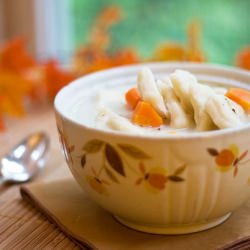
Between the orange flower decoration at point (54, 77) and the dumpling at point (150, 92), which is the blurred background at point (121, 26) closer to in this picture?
the orange flower decoration at point (54, 77)

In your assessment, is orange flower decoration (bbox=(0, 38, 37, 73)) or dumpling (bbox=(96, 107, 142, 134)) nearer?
dumpling (bbox=(96, 107, 142, 134))

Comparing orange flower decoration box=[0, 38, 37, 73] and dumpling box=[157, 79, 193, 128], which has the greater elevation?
dumpling box=[157, 79, 193, 128]

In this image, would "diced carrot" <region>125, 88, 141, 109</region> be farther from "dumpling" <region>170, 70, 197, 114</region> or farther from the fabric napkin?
the fabric napkin

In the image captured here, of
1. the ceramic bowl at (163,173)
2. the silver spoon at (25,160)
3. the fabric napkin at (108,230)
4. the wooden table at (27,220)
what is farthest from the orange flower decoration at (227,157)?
the silver spoon at (25,160)

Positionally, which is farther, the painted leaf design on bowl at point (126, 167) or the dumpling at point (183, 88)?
the dumpling at point (183, 88)

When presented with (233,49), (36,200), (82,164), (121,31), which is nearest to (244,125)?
(82,164)

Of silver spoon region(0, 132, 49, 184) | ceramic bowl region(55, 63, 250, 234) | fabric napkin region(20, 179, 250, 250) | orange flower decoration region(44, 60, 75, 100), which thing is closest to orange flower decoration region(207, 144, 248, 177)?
ceramic bowl region(55, 63, 250, 234)

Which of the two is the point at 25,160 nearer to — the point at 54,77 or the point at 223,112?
the point at 54,77

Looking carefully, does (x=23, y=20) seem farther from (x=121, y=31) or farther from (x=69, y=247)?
(x=69, y=247)
